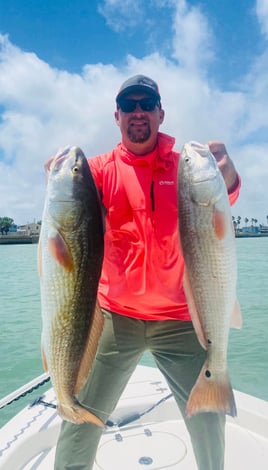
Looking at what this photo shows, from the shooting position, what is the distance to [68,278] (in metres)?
2.54

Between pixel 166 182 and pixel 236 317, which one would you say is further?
pixel 166 182

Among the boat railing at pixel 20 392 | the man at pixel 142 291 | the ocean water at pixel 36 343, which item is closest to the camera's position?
the man at pixel 142 291

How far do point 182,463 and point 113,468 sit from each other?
2.09 ft

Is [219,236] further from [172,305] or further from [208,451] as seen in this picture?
[208,451]

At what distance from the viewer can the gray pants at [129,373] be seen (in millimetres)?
2971

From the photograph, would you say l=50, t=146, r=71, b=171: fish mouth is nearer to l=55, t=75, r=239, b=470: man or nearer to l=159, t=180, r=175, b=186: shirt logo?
l=55, t=75, r=239, b=470: man

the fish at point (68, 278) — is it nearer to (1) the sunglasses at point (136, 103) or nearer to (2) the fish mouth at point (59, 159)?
(2) the fish mouth at point (59, 159)

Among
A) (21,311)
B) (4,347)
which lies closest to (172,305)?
(4,347)

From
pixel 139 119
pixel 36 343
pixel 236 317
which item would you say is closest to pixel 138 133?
pixel 139 119

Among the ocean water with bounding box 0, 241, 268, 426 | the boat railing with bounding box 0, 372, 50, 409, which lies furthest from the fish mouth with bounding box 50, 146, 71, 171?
the ocean water with bounding box 0, 241, 268, 426

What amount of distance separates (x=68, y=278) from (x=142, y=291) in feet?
2.29

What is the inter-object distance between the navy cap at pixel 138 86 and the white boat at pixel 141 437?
2984mm

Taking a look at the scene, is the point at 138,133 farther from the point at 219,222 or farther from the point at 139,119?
the point at 219,222

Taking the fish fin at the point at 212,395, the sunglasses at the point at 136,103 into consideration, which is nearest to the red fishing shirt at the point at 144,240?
the sunglasses at the point at 136,103
